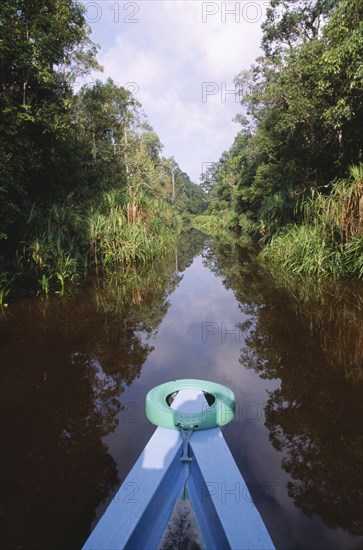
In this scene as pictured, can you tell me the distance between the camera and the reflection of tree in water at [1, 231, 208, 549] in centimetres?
146

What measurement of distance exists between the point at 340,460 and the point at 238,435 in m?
0.62

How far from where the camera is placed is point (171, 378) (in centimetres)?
284

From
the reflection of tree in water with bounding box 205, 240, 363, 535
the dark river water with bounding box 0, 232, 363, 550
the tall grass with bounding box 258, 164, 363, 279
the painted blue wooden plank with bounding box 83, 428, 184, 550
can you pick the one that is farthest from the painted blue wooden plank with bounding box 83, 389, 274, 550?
the tall grass with bounding box 258, 164, 363, 279

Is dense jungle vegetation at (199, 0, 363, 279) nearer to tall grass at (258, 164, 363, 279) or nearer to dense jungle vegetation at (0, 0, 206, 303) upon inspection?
tall grass at (258, 164, 363, 279)

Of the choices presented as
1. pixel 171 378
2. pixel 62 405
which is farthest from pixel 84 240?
pixel 62 405

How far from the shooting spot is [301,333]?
3.53 meters

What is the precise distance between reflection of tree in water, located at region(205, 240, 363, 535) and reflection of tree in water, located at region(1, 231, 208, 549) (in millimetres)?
1098

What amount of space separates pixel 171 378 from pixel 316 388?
1.25m

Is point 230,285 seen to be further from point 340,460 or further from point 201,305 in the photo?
point 340,460

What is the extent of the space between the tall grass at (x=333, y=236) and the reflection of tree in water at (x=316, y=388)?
26.6 inches

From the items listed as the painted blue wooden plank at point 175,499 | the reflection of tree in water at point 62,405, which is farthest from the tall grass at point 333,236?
the painted blue wooden plank at point 175,499

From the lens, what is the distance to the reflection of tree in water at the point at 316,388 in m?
1.58

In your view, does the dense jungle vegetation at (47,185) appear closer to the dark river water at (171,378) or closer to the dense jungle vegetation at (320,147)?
the dark river water at (171,378)

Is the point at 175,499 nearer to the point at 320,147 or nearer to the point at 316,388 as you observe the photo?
the point at 316,388
